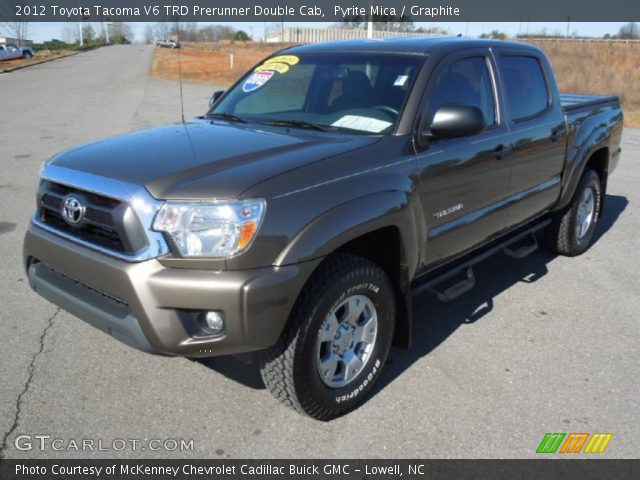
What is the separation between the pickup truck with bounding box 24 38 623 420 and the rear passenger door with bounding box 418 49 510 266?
0.01m

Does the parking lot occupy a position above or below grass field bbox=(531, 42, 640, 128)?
below

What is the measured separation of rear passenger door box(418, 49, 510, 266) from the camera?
3.38 meters

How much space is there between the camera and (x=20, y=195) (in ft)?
22.9

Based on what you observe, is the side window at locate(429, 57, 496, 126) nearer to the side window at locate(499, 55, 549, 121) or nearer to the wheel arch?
the side window at locate(499, 55, 549, 121)

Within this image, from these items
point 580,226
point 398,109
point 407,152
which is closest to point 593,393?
point 407,152

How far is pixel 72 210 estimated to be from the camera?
2.80 m

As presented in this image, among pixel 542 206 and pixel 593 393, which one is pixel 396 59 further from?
pixel 593 393

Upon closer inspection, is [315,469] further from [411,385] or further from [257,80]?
[257,80]

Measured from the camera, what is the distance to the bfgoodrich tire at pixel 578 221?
17.4ft

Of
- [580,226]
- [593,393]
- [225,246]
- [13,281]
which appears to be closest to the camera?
[225,246]

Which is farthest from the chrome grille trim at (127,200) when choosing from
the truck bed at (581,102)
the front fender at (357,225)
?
the truck bed at (581,102)

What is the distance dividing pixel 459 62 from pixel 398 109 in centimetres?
72

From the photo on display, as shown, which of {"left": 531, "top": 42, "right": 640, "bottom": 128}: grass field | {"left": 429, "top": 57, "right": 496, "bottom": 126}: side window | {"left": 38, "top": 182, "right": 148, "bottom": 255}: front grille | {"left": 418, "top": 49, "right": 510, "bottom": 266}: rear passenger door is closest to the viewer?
{"left": 38, "top": 182, "right": 148, "bottom": 255}: front grille

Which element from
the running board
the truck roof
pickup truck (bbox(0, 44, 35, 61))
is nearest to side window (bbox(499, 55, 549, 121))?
the truck roof
